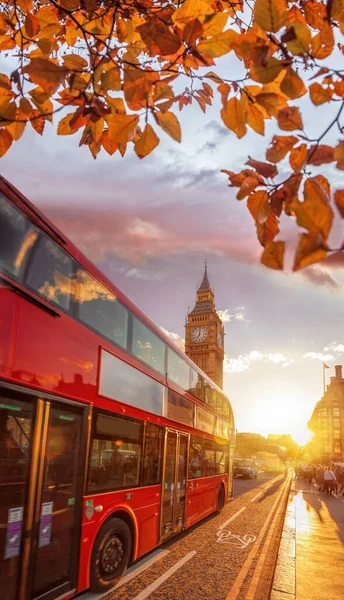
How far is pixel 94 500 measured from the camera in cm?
549

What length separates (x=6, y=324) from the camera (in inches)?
164

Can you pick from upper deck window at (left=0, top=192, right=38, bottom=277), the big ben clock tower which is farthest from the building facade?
upper deck window at (left=0, top=192, right=38, bottom=277)

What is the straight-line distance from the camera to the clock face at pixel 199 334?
109 meters

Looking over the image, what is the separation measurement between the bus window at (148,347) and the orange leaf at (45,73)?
5.28 m

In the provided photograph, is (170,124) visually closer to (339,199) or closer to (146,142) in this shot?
(146,142)

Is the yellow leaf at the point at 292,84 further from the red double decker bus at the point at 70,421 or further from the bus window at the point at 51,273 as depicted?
the bus window at the point at 51,273

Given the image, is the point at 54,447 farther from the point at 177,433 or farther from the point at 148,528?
the point at 177,433

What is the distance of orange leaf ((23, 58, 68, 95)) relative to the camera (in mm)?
2051

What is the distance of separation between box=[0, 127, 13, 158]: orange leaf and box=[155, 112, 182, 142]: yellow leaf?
86 cm

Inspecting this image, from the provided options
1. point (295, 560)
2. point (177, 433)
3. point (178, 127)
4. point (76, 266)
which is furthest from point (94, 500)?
point (178, 127)

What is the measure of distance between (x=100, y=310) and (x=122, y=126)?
408 centimetres

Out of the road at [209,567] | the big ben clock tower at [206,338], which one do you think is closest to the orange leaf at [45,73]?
the road at [209,567]

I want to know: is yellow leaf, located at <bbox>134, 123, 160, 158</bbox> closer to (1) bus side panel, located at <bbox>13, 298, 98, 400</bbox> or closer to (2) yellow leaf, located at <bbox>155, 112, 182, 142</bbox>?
(2) yellow leaf, located at <bbox>155, 112, 182, 142</bbox>

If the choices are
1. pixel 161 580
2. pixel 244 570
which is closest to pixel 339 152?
pixel 161 580
